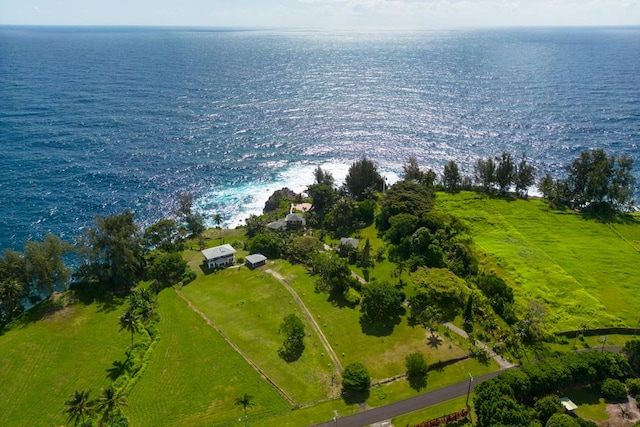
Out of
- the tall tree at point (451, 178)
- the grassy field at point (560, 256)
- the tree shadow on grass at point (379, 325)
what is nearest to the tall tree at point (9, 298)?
the tree shadow on grass at point (379, 325)

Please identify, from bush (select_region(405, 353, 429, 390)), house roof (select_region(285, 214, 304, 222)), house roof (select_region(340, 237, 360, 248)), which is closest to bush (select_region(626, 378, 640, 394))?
bush (select_region(405, 353, 429, 390))

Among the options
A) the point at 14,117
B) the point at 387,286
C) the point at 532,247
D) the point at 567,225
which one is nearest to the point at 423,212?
the point at 532,247

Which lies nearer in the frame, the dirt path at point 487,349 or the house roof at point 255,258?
the dirt path at point 487,349

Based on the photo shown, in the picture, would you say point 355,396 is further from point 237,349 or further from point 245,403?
point 237,349

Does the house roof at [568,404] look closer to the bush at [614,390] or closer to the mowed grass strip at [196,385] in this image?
the bush at [614,390]

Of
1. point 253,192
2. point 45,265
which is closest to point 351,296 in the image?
point 45,265

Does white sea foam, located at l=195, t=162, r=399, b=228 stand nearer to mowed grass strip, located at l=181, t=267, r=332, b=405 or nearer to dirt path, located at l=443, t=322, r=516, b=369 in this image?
mowed grass strip, located at l=181, t=267, r=332, b=405
